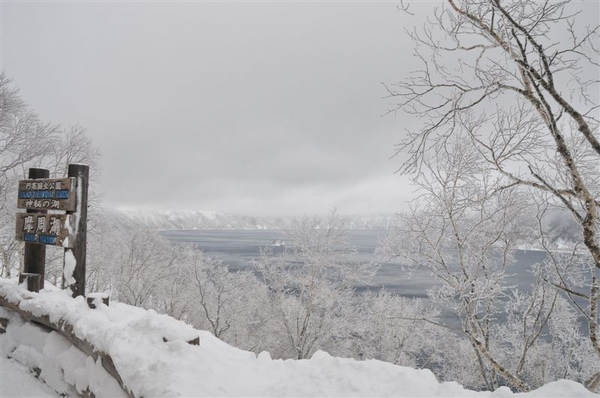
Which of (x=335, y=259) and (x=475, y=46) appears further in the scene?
(x=335, y=259)

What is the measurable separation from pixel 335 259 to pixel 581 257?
11.3 metres

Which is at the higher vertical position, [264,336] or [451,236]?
[451,236]

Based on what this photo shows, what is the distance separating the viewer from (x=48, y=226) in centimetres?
529

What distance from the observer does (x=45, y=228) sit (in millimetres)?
5320

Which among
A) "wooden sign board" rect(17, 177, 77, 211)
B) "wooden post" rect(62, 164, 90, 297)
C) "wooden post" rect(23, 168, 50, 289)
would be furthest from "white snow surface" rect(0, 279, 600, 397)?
"wooden post" rect(23, 168, 50, 289)

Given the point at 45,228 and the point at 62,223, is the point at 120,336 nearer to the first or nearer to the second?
the point at 62,223

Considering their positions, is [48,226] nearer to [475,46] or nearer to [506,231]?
[475,46]

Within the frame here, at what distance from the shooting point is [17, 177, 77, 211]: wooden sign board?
496 cm

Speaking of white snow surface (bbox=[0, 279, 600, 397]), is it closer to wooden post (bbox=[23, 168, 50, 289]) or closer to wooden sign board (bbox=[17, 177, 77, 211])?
wooden sign board (bbox=[17, 177, 77, 211])

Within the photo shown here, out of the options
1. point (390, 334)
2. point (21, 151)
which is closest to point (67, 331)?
point (21, 151)

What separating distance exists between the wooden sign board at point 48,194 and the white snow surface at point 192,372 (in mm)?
1824

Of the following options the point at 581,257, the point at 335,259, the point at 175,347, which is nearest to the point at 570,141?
the point at 581,257

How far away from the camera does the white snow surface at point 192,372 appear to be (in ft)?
8.14

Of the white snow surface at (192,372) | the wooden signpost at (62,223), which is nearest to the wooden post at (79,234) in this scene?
the wooden signpost at (62,223)
